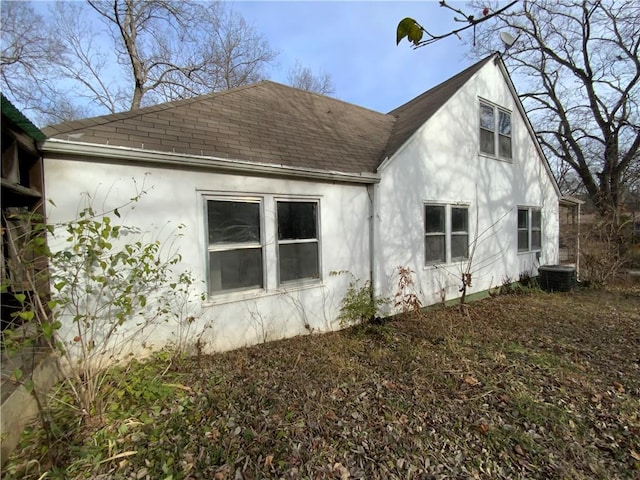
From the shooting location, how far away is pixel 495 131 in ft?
28.3

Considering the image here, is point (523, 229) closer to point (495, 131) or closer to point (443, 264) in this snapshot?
point (495, 131)

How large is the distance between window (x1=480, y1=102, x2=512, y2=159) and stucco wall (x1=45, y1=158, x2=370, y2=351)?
194 inches

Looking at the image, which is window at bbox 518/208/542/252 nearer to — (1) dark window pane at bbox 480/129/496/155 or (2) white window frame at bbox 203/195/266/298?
(1) dark window pane at bbox 480/129/496/155

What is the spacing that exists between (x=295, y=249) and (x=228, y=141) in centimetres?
218

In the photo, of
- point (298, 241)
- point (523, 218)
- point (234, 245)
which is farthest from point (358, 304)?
point (523, 218)

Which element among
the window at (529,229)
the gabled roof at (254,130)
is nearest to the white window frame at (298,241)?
the gabled roof at (254,130)

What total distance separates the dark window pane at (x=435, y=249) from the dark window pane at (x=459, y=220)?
593 millimetres

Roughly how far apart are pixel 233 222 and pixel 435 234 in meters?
4.92

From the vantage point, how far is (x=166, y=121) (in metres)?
4.75

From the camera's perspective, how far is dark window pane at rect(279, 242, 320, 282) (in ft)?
17.0

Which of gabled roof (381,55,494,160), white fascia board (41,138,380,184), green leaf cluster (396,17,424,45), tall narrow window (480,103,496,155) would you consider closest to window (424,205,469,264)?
gabled roof (381,55,494,160)

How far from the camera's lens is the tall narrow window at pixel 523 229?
9.36m

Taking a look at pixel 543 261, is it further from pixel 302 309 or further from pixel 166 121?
pixel 166 121

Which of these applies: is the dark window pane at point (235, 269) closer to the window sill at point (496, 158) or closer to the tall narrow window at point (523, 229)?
the window sill at point (496, 158)
